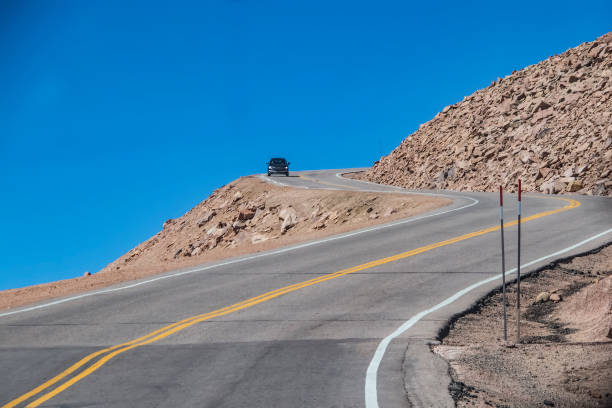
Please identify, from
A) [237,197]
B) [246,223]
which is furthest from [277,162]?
[246,223]

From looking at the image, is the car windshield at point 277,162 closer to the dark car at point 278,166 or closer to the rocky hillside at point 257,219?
the dark car at point 278,166

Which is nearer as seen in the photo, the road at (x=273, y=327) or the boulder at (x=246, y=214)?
the road at (x=273, y=327)

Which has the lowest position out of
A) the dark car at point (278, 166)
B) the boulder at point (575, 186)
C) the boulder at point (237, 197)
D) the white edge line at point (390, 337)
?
the white edge line at point (390, 337)

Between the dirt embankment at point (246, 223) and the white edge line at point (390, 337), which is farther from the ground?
the dirt embankment at point (246, 223)

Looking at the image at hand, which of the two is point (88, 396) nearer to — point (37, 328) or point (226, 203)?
point (37, 328)

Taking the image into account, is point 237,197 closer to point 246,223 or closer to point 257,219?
point 246,223

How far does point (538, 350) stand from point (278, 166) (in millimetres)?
50288

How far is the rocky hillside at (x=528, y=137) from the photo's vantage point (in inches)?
1503

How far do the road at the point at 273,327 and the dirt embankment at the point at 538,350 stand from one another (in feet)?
1.48

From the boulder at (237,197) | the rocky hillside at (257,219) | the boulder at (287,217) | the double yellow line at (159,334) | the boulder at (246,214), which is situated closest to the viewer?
the double yellow line at (159,334)

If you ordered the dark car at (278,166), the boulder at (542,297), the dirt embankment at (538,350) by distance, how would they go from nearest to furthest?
the dirt embankment at (538,350) → the boulder at (542,297) → the dark car at (278,166)

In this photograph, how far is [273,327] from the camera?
1055 cm

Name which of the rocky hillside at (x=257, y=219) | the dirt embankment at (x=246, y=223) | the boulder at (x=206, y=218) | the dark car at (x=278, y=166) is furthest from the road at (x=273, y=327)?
the dark car at (x=278, y=166)

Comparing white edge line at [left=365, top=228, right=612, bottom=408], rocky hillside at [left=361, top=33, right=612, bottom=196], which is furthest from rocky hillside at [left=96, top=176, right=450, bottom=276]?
rocky hillside at [left=361, top=33, right=612, bottom=196]
